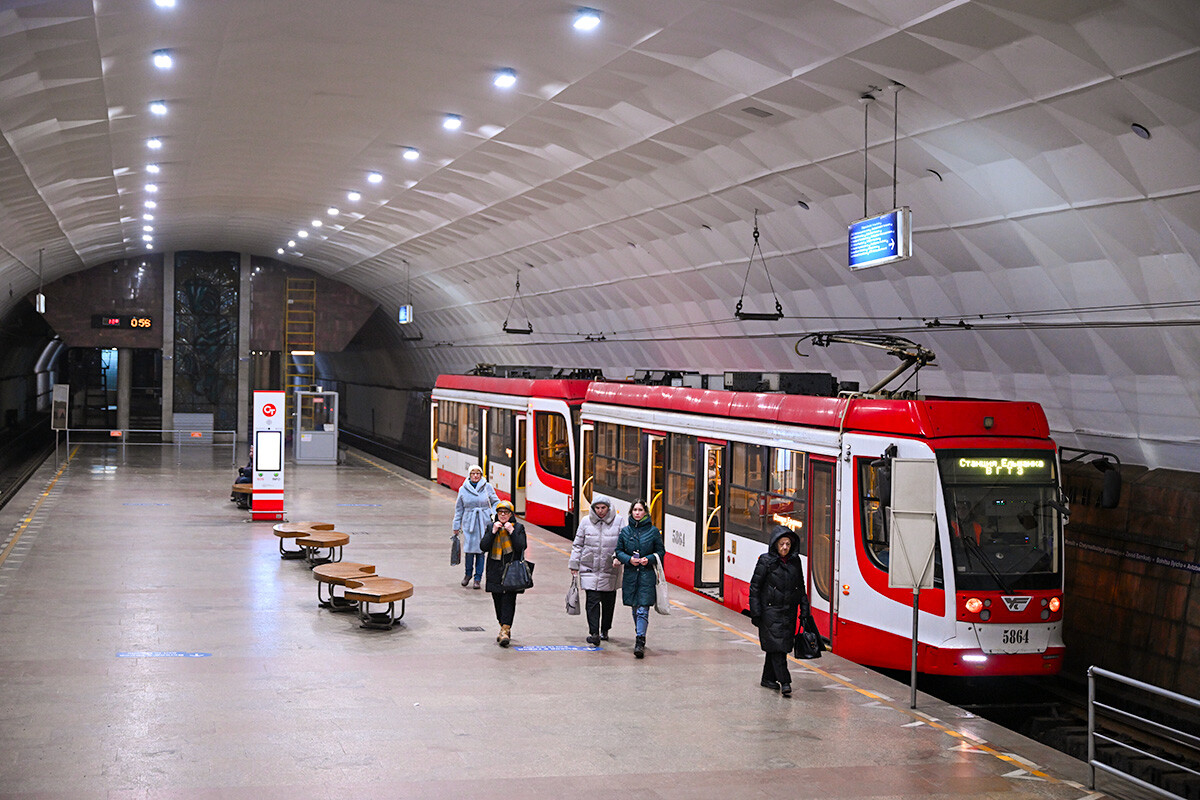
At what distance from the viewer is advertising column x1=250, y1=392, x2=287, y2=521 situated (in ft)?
71.3

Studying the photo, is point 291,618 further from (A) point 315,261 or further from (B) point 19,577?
(A) point 315,261

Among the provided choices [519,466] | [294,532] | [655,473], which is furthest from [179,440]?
[655,473]

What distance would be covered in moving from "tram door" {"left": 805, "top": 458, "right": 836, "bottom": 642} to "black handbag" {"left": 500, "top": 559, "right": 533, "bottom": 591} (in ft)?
10.3

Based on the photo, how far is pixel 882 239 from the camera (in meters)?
13.1

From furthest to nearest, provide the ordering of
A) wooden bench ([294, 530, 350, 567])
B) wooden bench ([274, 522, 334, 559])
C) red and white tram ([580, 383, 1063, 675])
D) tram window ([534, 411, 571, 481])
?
1. tram window ([534, 411, 571, 481])
2. wooden bench ([274, 522, 334, 559])
3. wooden bench ([294, 530, 350, 567])
4. red and white tram ([580, 383, 1063, 675])

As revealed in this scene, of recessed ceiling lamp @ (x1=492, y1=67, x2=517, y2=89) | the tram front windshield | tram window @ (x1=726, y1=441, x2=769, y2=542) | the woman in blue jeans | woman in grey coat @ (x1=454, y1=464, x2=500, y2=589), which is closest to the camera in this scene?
the tram front windshield

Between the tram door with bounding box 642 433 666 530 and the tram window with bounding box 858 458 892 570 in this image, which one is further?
the tram door with bounding box 642 433 666 530

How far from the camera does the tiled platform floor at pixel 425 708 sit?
314 inches

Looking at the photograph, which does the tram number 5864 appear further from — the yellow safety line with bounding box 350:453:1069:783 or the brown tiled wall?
the brown tiled wall

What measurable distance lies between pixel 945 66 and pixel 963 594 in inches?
212

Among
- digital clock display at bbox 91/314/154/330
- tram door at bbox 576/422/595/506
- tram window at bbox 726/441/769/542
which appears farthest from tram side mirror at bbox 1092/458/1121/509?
digital clock display at bbox 91/314/154/330

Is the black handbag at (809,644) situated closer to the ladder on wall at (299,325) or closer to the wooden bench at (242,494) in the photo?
the wooden bench at (242,494)

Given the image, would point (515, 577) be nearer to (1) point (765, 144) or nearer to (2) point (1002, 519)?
(2) point (1002, 519)

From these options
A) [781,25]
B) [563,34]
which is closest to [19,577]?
[563,34]
